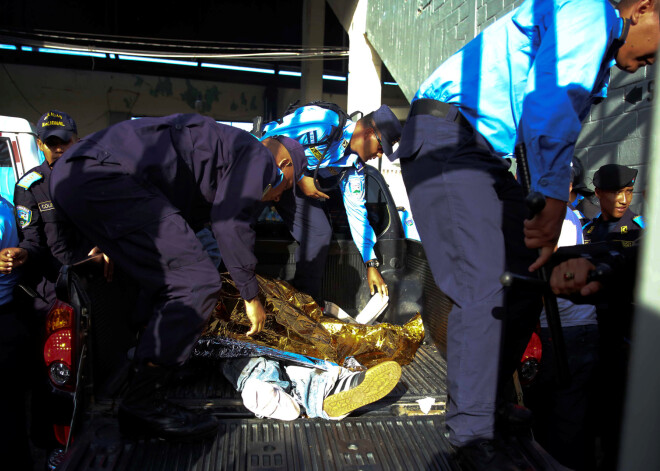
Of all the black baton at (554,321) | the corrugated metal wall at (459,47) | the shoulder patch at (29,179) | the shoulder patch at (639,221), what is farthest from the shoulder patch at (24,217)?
the shoulder patch at (639,221)

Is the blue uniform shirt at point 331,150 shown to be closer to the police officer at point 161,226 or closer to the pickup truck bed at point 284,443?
the police officer at point 161,226

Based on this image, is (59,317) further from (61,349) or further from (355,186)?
(355,186)

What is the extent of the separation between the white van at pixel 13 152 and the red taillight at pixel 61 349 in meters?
3.29

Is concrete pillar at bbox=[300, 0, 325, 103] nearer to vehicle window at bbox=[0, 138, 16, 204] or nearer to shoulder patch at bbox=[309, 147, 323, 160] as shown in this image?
vehicle window at bbox=[0, 138, 16, 204]

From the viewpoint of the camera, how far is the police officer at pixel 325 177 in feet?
10.9

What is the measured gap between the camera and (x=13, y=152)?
473 cm

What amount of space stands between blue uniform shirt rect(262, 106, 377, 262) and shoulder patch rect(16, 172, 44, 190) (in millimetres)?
1519

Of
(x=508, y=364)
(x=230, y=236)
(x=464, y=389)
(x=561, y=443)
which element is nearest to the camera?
(x=464, y=389)

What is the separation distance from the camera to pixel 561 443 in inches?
110

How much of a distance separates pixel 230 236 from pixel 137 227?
0.38 metres

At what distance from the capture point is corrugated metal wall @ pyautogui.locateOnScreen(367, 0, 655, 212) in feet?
12.9

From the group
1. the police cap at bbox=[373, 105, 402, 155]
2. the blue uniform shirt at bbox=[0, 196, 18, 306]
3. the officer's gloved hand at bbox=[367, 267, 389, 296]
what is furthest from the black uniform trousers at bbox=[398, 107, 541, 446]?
the blue uniform shirt at bbox=[0, 196, 18, 306]

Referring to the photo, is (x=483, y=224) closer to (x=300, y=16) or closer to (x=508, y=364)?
(x=508, y=364)

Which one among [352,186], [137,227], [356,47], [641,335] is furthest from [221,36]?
[641,335]
